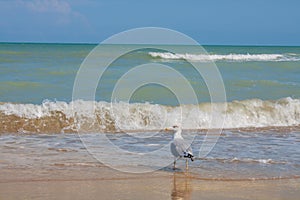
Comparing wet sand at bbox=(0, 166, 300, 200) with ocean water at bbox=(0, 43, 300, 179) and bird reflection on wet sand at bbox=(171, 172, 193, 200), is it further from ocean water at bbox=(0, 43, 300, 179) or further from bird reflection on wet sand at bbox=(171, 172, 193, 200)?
ocean water at bbox=(0, 43, 300, 179)

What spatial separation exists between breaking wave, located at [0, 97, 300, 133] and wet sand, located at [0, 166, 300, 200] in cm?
402

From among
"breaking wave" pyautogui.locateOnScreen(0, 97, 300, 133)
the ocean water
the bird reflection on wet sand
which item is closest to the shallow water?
the ocean water

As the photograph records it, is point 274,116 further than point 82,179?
Yes

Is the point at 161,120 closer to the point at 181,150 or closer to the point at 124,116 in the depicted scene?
the point at 124,116

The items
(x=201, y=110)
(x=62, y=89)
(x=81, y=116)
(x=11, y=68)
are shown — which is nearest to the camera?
(x=81, y=116)

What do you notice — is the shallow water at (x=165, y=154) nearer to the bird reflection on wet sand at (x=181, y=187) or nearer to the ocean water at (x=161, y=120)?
the ocean water at (x=161, y=120)

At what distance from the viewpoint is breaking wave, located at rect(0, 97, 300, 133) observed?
35.9 ft

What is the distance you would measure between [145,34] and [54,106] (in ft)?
12.4

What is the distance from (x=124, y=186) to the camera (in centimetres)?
604

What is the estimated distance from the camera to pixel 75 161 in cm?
739

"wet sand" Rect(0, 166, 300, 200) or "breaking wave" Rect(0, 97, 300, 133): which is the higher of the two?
"breaking wave" Rect(0, 97, 300, 133)

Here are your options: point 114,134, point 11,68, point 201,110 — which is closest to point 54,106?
point 114,134

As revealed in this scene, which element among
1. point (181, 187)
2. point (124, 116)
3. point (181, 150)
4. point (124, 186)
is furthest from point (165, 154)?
point (124, 116)

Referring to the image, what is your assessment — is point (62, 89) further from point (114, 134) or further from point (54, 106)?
point (114, 134)
